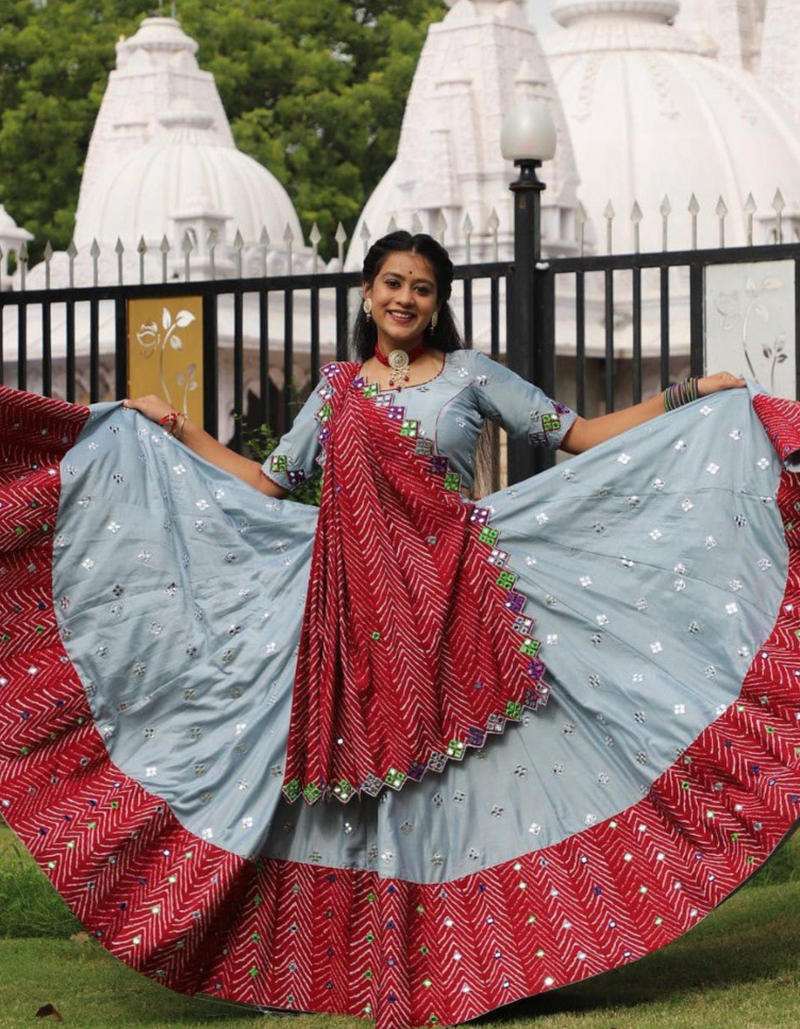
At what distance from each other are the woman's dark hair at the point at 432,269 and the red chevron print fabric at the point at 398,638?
0.32 m

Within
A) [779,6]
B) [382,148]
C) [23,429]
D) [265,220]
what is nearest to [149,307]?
[23,429]

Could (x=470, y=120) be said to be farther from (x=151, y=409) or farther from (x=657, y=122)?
(x=151, y=409)

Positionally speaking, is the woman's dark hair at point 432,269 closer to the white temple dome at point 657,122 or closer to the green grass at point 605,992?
the green grass at point 605,992

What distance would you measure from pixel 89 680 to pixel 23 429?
607 millimetres

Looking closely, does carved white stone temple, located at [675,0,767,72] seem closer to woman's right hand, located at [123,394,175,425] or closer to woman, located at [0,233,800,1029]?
woman's right hand, located at [123,394,175,425]

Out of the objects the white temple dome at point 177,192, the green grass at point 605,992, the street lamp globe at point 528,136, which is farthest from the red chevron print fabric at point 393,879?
the white temple dome at point 177,192

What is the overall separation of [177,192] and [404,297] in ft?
55.3

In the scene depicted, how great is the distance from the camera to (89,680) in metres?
4.42

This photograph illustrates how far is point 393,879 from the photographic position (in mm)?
4164

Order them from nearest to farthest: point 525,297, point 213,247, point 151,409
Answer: point 151,409, point 525,297, point 213,247

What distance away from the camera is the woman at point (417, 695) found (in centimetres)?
416

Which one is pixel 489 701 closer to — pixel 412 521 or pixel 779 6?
pixel 412 521

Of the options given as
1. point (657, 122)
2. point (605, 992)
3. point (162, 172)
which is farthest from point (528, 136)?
point (657, 122)

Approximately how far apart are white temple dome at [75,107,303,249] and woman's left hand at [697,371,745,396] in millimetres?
15949
